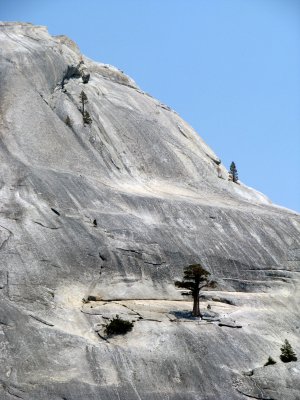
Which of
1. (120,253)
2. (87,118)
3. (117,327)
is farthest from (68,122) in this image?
(117,327)

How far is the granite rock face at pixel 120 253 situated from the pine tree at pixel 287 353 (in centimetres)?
53

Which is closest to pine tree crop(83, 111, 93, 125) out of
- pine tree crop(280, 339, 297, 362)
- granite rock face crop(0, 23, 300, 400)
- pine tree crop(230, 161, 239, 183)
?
granite rock face crop(0, 23, 300, 400)

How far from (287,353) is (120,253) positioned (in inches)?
487

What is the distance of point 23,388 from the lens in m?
31.5

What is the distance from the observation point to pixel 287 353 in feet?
127

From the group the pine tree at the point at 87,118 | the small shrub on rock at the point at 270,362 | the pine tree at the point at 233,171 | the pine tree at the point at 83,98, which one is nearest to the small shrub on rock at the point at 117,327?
the small shrub on rock at the point at 270,362

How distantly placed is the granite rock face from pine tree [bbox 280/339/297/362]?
1.73 feet

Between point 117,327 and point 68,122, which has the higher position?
point 68,122

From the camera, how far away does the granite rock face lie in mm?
34588

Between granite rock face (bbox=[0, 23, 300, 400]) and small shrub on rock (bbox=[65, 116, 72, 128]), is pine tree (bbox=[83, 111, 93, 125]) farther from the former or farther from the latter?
small shrub on rock (bbox=[65, 116, 72, 128])

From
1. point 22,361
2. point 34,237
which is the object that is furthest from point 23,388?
point 34,237

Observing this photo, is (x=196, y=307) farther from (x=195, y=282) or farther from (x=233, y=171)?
(x=233, y=171)

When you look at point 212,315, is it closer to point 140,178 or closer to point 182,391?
point 182,391

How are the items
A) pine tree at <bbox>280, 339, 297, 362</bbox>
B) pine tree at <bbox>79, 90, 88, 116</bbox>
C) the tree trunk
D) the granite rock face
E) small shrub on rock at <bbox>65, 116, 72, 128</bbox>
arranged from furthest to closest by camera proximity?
pine tree at <bbox>79, 90, 88, 116</bbox>, small shrub on rock at <bbox>65, 116, 72, 128</bbox>, the tree trunk, pine tree at <bbox>280, 339, 297, 362</bbox>, the granite rock face
